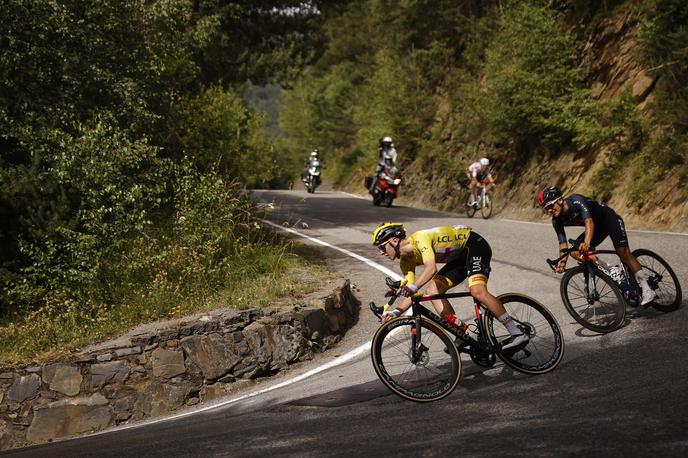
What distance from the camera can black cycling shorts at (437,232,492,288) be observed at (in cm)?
708

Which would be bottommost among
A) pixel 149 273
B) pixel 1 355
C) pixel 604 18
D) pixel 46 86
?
pixel 1 355

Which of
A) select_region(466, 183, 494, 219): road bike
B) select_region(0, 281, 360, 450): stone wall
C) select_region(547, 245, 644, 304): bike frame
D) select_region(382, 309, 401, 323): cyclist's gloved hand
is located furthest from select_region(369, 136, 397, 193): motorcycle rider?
select_region(382, 309, 401, 323): cyclist's gloved hand

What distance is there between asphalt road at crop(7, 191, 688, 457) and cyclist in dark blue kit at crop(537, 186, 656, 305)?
0.59 meters

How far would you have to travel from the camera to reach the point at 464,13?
35938 millimetres

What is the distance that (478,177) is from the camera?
22.8 meters

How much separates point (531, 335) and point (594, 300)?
5.17ft

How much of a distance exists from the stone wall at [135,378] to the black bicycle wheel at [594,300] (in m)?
3.55

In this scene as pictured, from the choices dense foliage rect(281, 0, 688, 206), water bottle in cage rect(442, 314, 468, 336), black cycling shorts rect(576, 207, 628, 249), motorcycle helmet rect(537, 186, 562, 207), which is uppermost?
dense foliage rect(281, 0, 688, 206)

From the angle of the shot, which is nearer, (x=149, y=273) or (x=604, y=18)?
(x=149, y=273)

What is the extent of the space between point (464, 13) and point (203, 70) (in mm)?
16888

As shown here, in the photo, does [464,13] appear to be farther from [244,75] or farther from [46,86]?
[46,86]

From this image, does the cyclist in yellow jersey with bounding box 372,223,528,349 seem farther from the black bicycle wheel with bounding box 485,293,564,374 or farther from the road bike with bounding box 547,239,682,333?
the road bike with bounding box 547,239,682,333

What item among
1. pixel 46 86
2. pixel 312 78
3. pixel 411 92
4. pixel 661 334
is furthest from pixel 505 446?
pixel 312 78

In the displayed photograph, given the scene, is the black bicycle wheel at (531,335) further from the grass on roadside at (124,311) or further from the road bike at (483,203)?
the road bike at (483,203)
